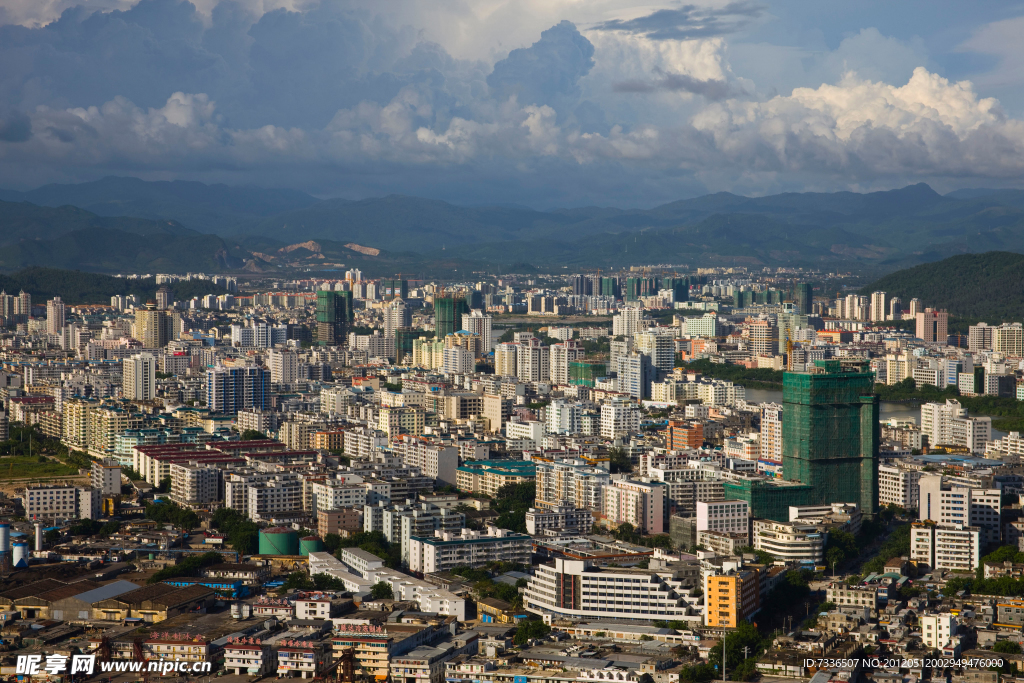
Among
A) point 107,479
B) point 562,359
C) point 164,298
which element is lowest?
point 107,479

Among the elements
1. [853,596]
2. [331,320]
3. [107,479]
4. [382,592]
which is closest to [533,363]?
[331,320]

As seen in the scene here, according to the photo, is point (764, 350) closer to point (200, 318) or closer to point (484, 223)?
point (200, 318)

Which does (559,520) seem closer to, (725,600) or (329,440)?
(725,600)

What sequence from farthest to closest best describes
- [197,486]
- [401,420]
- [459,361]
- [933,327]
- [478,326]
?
1. [933,327]
2. [478,326]
3. [459,361]
4. [401,420]
5. [197,486]

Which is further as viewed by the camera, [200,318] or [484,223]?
[484,223]

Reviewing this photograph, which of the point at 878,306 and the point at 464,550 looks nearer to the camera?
the point at 464,550

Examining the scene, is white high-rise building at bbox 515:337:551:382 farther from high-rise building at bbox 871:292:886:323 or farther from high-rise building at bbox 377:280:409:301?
high-rise building at bbox 377:280:409:301

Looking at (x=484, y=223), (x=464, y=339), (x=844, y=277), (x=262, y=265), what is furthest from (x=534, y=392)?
(x=484, y=223)
